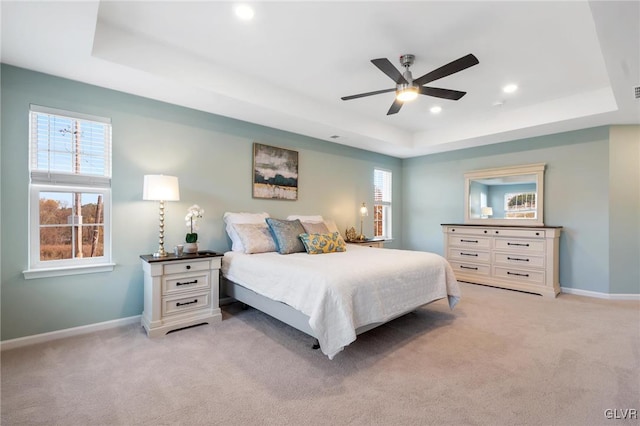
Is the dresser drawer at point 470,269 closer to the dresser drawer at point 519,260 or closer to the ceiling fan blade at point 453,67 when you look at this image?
the dresser drawer at point 519,260

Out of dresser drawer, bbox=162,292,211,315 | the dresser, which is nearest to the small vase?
dresser drawer, bbox=162,292,211,315

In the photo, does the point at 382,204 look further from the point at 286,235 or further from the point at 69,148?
the point at 69,148

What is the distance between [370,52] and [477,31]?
2.99ft

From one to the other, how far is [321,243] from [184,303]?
163cm

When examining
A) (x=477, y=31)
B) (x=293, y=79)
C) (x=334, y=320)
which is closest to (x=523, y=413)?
(x=334, y=320)

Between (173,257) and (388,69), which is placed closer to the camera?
(388,69)

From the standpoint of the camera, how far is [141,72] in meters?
2.72

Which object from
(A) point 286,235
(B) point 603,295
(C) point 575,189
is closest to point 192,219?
(A) point 286,235

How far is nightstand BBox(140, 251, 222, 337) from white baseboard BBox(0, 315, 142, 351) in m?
0.22

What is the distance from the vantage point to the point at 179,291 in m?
3.01

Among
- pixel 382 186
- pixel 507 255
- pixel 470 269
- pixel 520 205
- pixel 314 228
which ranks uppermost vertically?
pixel 382 186

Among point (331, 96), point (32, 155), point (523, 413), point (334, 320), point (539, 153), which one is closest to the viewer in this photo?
point (523, 413)

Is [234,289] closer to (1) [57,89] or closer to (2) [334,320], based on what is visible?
(2) [334,320]

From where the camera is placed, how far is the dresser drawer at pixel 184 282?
2939 mm
